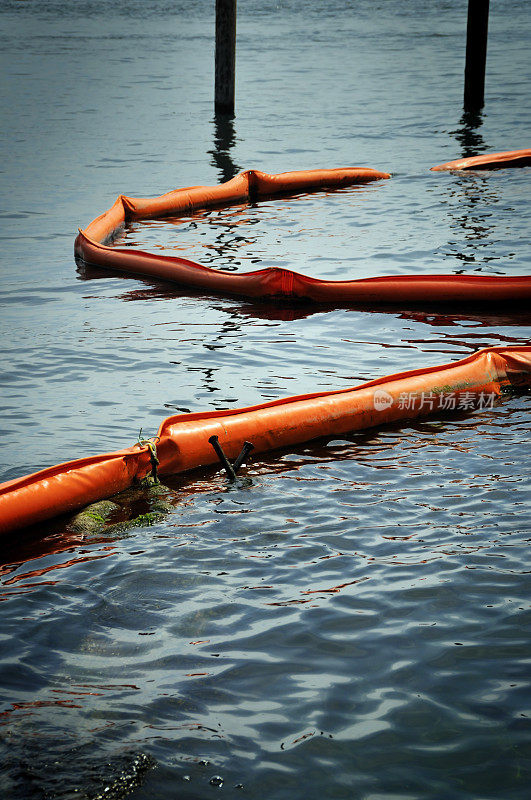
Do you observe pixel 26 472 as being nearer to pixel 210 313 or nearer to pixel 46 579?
pixel 46 579

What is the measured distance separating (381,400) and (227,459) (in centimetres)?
131

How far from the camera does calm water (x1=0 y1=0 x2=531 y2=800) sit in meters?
3.47

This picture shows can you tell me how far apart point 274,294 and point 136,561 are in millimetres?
5311

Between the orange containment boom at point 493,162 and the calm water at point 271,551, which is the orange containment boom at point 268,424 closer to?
the calm water at point 271,551

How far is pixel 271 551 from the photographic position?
4.86 meters

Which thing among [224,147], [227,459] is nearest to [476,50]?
[224,147]

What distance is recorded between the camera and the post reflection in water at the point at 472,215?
11.1m

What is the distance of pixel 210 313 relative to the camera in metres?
9.47

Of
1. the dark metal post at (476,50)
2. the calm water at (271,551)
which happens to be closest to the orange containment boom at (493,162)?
the calm water at (271,551)

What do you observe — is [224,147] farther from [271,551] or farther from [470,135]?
[271,551]

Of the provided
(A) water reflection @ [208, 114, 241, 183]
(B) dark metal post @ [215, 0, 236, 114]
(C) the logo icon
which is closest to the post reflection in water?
(A) water reflection @ [208, 114, 241, 183]

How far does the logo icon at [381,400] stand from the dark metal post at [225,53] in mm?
13949

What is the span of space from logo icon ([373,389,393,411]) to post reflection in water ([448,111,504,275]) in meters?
4.40

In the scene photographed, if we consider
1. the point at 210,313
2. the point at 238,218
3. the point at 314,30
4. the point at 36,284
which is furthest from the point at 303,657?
the point at 314,30
